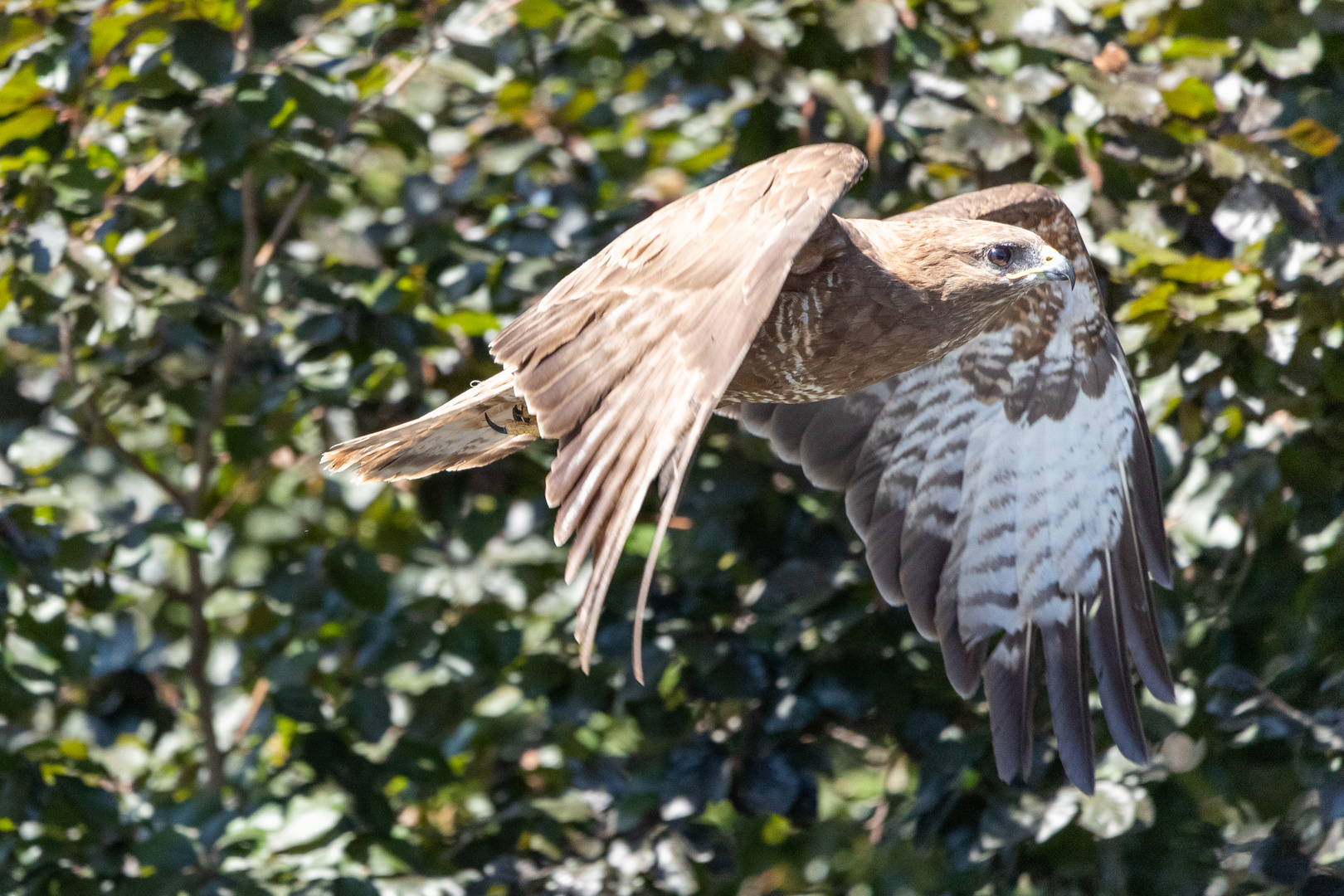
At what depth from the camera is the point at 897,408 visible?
3131mm

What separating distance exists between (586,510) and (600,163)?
1.68 meters

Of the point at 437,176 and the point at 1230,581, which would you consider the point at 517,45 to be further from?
the point at 1230,581

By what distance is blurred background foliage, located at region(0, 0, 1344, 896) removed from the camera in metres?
2.69

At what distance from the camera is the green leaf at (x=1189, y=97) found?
2.65 meters

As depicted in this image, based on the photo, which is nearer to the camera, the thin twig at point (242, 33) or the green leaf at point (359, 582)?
the thin twig at point (242, 33)

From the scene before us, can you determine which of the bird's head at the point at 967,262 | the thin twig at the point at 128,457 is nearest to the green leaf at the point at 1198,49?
the bird's head at the point at 967,262

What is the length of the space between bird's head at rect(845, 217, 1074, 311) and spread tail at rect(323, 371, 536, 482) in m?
0.69

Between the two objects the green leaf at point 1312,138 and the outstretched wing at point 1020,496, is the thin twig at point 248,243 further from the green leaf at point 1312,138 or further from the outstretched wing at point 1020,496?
the green leaf at point 1312,138

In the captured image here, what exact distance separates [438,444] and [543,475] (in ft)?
1.68

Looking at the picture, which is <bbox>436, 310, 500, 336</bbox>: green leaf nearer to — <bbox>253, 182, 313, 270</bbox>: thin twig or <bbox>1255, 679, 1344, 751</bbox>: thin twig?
<bbox>253, 182, 313, 270</bbox>: thin twig

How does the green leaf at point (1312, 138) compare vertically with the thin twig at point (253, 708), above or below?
above

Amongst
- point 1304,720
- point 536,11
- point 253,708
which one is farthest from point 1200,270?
point 253,708

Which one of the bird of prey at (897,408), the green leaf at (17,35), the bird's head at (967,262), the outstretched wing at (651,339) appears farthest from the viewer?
the green leaf at (17,35)

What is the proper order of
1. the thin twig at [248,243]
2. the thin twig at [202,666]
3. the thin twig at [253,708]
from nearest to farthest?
the thin twig at [248,243] < the thin twig at [202,666] < the thin twig at [253,708]
